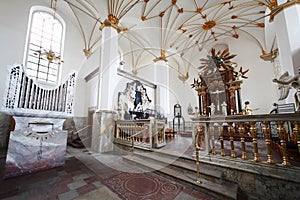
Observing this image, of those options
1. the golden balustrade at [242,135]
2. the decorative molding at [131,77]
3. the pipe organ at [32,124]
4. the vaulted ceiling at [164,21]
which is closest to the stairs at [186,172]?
the golden balustrade at [242,135]

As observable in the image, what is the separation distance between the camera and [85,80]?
23.3ft

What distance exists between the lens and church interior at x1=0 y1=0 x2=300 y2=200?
181 cm

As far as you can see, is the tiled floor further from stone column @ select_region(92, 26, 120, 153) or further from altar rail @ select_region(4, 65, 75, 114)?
stone column @ select_region(92, 26, 120, 153)

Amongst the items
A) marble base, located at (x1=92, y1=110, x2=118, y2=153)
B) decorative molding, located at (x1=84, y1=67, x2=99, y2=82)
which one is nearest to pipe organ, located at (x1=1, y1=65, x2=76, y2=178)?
marble base, located at (x1=92, y1=110, x2=118, y2=153)

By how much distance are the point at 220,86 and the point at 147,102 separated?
4.32 meters

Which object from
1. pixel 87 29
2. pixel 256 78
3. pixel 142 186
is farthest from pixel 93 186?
pixel 256 78

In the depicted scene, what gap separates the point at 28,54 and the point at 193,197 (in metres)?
7.84

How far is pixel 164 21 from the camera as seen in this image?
6.58 meters

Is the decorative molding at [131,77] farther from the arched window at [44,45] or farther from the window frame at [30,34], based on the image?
the window frame at [30,34]

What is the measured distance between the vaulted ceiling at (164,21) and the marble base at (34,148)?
171 inches

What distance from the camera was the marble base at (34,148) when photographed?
2.25 meters

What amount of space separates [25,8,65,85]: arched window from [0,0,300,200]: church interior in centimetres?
5

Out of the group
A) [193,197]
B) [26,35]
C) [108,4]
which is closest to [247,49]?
[108,4]

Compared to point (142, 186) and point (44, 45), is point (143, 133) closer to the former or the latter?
point (142, 186)
